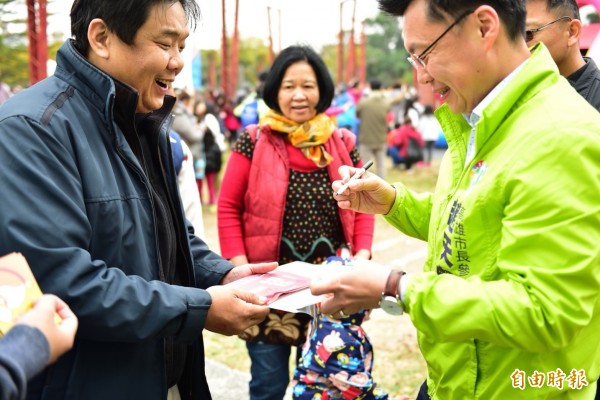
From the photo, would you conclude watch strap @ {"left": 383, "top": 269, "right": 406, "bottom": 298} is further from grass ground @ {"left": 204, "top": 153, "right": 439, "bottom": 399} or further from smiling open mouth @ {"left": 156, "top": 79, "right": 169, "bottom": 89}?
grass ground @ {"left": 204, "top": 153, "right": 439, "bottom": 399}

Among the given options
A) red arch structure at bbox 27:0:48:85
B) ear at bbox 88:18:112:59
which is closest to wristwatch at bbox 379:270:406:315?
ear at bbox 88:18:112:59

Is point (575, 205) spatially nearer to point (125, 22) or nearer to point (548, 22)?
point (125, 22)

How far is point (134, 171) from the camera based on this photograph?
1.85m

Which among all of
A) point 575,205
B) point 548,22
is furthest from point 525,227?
point 548,22

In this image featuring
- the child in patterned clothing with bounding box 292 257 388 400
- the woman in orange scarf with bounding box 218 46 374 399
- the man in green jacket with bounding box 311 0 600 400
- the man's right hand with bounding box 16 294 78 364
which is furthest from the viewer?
the woman in orange scarf with bounding box 218 46 374 399

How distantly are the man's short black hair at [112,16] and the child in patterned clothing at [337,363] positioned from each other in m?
1.32

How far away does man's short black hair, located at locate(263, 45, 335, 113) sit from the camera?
11.3ft

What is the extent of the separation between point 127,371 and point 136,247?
1.21 feet

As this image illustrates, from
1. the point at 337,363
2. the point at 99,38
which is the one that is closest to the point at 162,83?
the point at 99,38

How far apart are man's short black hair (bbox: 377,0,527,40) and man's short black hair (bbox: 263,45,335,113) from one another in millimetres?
1799

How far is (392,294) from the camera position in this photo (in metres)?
1.64

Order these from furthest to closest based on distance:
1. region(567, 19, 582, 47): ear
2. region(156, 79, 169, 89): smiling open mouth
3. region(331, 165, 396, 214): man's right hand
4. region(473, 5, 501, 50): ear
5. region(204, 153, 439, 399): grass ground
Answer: region(204, 153, 439, 399): grass ground < region(567, 19, 582, 47): ear < region(331, 165, 396, 214): man's right hand < region(156, 79, 169, 89): smiling open mouth < region(473, 5, 501, 50): ear

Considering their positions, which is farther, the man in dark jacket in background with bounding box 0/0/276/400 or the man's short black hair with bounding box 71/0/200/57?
the man's short black hair with bounding box 71/0/200/57

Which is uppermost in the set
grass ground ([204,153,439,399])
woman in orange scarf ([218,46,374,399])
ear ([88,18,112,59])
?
ear ([88,18,112,59])
